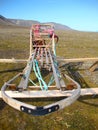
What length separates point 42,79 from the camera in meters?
6.47

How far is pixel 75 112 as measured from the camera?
6.15 metres

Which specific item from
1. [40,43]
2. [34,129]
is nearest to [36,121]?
[34,129]

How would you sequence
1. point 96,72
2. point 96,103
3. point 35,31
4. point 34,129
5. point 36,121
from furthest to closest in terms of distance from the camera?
point 35,31 < point 96,72 < point 96,103 < point 36,121 < point 34,129

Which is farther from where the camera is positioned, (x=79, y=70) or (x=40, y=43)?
(x=40, y=43)

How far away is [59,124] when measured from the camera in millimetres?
5469

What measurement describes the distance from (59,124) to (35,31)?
8.08 meters

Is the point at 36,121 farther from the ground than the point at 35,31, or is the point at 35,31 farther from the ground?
the point at 35,31

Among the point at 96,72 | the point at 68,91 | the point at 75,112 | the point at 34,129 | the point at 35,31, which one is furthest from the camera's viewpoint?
the point at 35,31

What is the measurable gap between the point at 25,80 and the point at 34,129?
4.40ft

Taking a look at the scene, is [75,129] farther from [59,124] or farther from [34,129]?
[34,129]

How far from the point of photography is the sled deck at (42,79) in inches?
128

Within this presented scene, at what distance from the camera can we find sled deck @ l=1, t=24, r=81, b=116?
3.25 m

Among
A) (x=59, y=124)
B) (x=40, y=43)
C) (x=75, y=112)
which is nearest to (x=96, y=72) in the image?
(x=40, y=43)

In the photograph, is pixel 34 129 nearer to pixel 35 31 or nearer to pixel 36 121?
pixel 36 121
